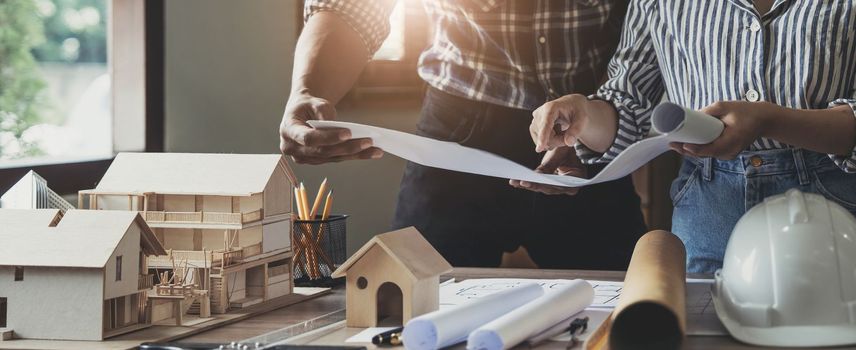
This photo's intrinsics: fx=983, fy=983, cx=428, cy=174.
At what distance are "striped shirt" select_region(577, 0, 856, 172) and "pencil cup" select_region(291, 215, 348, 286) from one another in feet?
1.47

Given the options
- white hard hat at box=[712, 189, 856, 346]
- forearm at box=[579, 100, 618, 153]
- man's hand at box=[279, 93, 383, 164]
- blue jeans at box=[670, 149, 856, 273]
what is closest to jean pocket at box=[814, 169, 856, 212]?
blue jeans at box=[670, 149, 856, 273]

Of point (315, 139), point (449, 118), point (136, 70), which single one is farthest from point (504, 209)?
point (136, 70)

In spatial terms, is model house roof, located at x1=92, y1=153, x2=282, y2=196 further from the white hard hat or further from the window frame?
the window frame

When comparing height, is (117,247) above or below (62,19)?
below

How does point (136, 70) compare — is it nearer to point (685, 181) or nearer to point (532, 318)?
point (685, 181)

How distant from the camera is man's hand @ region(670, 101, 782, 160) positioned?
1262 millimetres

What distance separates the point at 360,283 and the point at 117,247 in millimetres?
295

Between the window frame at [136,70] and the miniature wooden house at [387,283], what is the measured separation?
96.5 inches

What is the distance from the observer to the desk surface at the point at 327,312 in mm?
1089

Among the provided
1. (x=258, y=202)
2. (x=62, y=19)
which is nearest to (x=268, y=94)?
(x=62, y=19)

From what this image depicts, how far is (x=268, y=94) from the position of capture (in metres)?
3.78

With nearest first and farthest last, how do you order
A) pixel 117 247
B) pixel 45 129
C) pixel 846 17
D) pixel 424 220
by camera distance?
pixel 117 247
pixel 846 17
pixel 424 220
pixel 45 129

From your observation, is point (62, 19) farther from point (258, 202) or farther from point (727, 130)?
point (727, 130)

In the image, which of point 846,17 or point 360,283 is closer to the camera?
point 360,283
